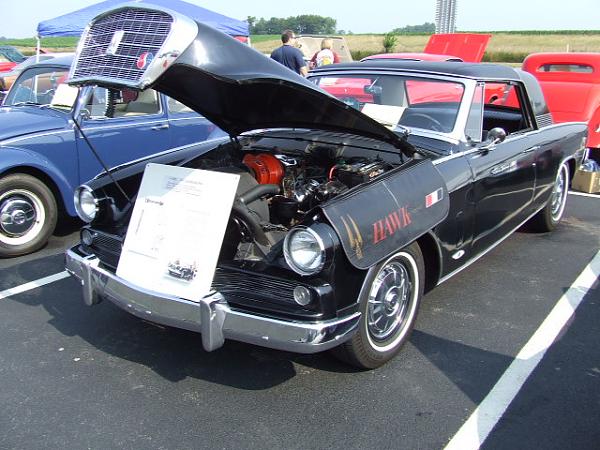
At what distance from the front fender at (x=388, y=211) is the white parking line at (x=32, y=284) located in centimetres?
265

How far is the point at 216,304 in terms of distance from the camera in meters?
2.65

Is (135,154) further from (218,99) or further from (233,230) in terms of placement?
(233,230)

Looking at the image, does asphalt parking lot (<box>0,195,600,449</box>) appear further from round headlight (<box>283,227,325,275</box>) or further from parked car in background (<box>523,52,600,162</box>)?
parked car in background (<box>523,52,600,162</box>)

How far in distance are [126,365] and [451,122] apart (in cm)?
256

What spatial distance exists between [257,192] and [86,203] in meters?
1.13

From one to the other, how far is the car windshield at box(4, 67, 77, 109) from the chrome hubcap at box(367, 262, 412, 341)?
3.82 meters

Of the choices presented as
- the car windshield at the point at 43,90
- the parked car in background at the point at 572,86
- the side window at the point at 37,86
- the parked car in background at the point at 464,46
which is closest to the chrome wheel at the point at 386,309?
the car windshield at the point at 43,90

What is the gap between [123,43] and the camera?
243 centimetres

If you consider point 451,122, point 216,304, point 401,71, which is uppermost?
point 401,71

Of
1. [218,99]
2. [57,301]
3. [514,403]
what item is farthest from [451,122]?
[57,301]

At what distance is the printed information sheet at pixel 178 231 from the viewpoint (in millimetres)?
2783

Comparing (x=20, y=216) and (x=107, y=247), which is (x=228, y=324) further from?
(x=20, y=216)

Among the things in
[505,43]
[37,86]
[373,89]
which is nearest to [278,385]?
[373,89]

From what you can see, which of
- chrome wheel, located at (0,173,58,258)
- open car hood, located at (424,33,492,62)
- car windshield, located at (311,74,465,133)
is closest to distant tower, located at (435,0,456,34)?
open car hood, located at (424,33,492,62)
